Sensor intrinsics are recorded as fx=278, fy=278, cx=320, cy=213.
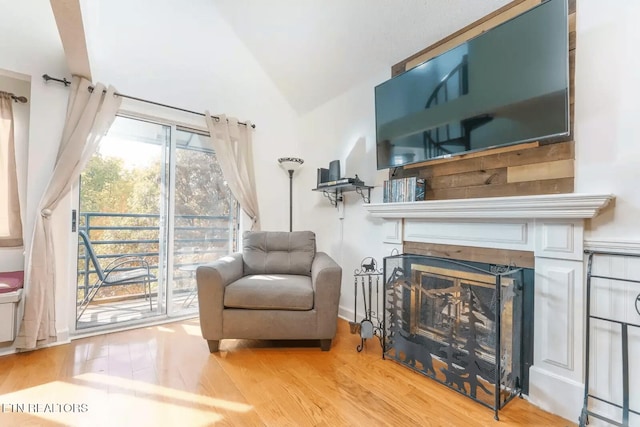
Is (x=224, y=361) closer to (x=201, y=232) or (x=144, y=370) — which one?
(x=144, y=370)

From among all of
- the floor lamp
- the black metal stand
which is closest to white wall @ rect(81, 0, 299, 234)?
the floor lamp

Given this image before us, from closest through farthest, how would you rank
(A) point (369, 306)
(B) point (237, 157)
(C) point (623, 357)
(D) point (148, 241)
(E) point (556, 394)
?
(C) point (623, 357), (E) point (556, 394), (A) point (369, 306), (D) point (148, 241), (B) point (237, 157)

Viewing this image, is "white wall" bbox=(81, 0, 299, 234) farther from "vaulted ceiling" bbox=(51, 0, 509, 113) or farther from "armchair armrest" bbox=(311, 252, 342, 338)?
"armchair armrest" bbox=(311, 252, 342, 338)

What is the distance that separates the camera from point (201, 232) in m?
2.89

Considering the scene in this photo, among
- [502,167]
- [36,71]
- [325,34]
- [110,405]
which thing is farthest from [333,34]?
[110,405]

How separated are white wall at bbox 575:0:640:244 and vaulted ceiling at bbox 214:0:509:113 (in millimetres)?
573

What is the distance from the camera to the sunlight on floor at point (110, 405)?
1.32 m

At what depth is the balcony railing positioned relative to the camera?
2480 mm

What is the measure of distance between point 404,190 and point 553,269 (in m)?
0.97

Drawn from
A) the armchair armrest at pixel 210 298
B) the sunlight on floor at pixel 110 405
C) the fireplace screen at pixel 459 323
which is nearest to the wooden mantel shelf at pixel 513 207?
the fireplace screen at pixel 459 323

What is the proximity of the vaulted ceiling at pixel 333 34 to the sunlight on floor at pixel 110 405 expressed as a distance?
2.65 m

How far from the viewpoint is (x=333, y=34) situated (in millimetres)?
2445

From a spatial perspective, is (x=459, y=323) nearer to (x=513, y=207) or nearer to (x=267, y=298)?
(x=513, y=207)

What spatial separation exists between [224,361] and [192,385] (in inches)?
11.6
